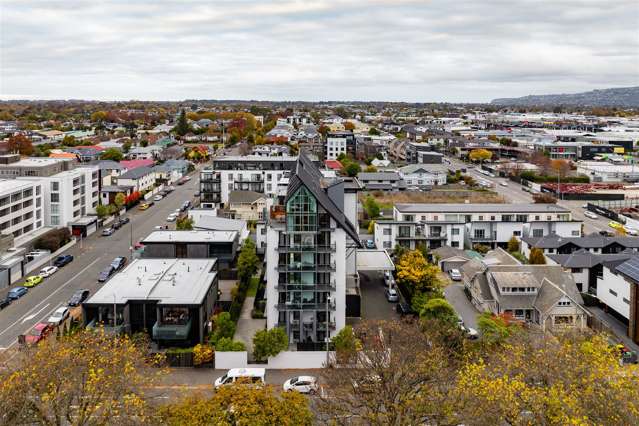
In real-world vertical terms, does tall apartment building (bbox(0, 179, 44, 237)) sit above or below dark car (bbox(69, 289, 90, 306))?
above

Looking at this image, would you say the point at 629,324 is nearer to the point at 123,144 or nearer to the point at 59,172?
the point at 59,172

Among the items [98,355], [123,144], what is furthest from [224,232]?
[123,144]

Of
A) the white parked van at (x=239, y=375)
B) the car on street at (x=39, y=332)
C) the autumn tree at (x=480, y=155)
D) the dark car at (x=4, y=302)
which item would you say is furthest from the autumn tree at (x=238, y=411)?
the autumn tree at (x=480, y=155)

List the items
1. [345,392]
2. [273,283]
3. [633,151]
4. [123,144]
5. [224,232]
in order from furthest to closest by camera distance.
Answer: [633,151], [123,144], [224,232], [273,283], [345,392]

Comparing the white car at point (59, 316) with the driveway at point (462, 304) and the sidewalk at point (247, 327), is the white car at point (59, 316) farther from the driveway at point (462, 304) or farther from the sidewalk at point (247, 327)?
the driveway at point (462, 304)

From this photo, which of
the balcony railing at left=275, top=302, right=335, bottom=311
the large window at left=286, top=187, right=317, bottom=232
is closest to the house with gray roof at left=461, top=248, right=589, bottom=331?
the balcony railing at left=275, top=302, right=335, bottom=311

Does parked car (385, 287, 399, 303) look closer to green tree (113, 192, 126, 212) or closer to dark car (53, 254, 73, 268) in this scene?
dark car (53, 254, 73, 268)
